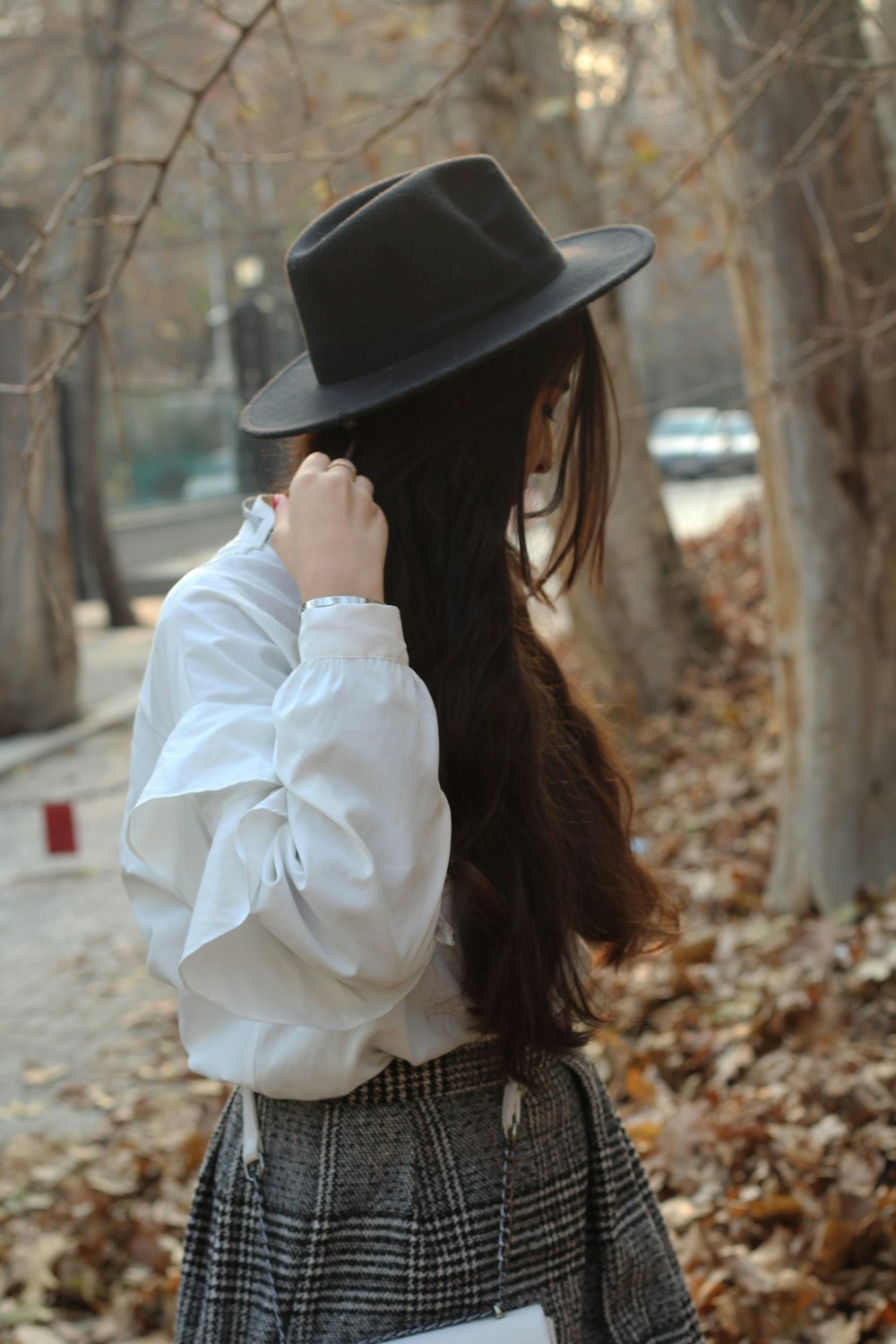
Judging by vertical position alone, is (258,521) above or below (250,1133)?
above

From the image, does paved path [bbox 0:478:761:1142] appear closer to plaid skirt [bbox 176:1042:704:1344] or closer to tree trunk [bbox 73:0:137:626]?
plaid skirt [bbox 176:1042:704:1344]

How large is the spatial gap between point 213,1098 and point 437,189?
3591 millimetres

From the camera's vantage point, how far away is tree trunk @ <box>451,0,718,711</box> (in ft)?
25.9

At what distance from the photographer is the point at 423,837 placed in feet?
4.42

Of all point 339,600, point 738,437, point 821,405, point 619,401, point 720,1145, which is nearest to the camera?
point 339,600

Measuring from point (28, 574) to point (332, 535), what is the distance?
955 centimetres

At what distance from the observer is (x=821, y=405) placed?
4.36m

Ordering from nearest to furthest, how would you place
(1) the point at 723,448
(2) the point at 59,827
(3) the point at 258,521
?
1. (3) the point at 258,521
2. (1) the point at 723,448
3. (2) the point at 59,827

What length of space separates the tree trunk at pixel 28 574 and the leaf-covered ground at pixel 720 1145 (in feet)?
18.2

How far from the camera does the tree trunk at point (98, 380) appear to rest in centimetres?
1282

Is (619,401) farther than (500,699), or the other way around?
(619,401)

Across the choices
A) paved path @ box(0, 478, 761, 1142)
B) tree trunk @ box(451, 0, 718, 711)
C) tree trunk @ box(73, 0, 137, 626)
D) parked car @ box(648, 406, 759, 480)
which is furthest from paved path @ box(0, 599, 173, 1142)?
tree trunk @ box(73, 0, 137, 626)

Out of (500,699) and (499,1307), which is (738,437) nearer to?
(500,699)

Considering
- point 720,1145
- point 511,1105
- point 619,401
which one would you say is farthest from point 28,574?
point 511,1105
